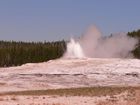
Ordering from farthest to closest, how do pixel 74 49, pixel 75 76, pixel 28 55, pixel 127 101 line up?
Result: pixel 28 55 → pixel 74 49 → pixel 75 76 → pixel 127 101

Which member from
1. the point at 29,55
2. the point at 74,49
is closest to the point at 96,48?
the point at 74,49

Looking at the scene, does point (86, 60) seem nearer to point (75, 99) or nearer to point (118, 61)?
A: point (118, 61)

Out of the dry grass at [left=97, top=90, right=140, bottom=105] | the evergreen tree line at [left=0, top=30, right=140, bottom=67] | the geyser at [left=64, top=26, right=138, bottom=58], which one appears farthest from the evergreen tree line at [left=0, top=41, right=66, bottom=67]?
the dry grass at [left=97, top=90, right=140, bottom=105]

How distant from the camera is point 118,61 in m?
59.7

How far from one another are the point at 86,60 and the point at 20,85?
11.8 m

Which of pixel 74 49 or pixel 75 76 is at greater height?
pixel 74 49

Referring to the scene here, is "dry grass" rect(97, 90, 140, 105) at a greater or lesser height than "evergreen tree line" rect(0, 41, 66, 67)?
lesser

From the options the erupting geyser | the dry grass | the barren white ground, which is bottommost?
the dry grass

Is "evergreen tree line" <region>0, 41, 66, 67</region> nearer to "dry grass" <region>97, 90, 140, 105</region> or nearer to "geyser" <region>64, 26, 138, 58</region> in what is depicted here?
"geyser" <region>64, 26, 138, 58</region>

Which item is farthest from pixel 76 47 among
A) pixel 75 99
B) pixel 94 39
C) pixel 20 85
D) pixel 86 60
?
pixel 75 99

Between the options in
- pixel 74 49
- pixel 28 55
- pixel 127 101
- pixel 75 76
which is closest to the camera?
pixel 127 101

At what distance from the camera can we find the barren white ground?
53.6m

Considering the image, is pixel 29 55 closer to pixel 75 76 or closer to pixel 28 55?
pixel 28 55

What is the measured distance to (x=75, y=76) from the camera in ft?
182
